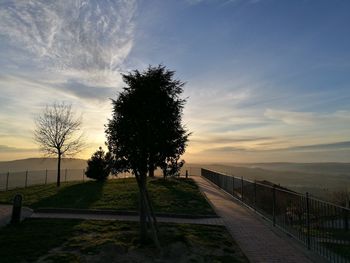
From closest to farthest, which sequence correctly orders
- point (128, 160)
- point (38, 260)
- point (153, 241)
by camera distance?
point (38, 260), point (153, 241), point (128, 160)

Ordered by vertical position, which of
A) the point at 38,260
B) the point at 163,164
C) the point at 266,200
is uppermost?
the point at 163,164

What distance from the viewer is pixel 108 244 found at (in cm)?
956

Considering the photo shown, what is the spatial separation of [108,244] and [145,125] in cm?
325

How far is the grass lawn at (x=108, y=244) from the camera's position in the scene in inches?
345

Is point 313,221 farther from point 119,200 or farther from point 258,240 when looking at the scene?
point 119,200

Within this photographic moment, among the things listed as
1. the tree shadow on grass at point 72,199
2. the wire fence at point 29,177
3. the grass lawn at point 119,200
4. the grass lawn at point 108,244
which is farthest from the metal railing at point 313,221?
the wire fence at point 29,177

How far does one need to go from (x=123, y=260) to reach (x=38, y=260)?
1.83 meters

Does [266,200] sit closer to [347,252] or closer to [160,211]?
[160,211]

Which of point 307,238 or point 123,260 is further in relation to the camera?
point 307,238

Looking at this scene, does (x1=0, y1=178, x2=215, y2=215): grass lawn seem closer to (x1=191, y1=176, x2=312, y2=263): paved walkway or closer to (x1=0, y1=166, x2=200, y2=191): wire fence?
(x1=191, y1=176, x2=312, y2=263): paved walkway

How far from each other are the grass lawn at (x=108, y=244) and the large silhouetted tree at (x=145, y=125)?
1030 millimetres

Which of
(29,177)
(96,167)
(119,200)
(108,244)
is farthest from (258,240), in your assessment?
(29,177)

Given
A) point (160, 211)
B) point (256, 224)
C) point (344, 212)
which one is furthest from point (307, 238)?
point (160, 211)

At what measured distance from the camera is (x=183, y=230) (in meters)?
11.9
